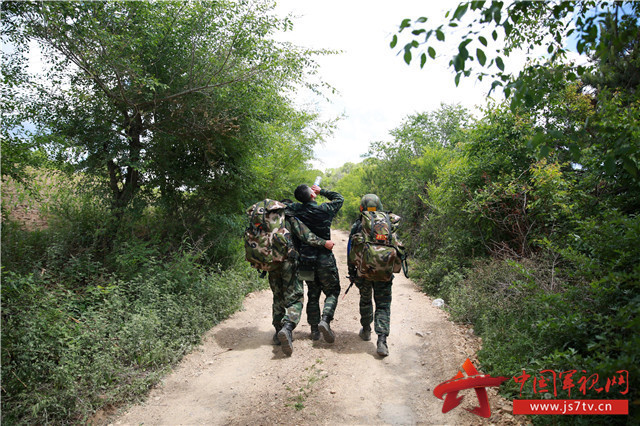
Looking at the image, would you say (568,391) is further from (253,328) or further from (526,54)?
(253,328)

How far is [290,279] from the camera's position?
556 cm

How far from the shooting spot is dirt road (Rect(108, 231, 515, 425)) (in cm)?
385

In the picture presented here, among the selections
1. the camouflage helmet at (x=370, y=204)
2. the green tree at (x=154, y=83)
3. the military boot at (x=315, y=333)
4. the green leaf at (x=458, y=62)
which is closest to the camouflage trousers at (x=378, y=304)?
the military boot at (x=315, y=333)

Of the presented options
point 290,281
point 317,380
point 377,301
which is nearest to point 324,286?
point 290,281

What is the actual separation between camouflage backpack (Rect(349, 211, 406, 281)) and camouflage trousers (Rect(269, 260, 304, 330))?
968 millimetres

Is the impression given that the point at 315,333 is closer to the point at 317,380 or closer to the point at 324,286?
the point at 324,286

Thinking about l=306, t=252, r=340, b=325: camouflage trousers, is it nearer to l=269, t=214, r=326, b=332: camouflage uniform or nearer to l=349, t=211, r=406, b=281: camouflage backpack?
l=269, t=214, r=326, b=332: camouflage uniform

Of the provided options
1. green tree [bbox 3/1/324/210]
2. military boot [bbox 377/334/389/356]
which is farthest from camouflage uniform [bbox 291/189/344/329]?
green tree [bbox 3/1/324/210]

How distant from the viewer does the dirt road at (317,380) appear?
3854mm

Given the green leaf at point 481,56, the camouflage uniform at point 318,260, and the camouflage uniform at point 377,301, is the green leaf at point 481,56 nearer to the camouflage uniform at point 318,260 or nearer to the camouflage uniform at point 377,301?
the camouflage uniform at point 377,301

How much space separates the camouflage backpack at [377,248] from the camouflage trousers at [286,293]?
0.97 metres

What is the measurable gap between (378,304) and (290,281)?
1.34 m

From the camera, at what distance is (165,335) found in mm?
5430

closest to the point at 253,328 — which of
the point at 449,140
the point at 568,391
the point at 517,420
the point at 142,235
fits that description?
the point at 142,235
